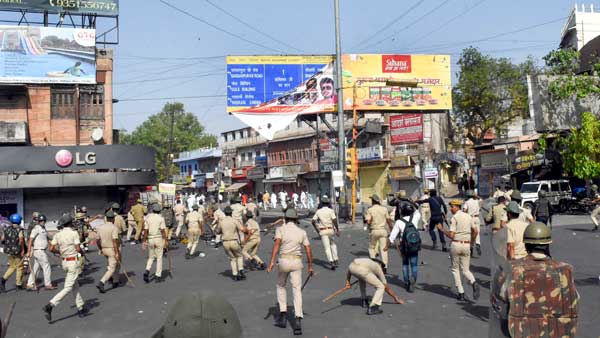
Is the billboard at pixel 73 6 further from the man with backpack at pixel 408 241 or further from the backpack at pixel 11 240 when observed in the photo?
the man with backpack at pixel 408 241

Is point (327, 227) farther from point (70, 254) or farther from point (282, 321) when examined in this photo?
point (70, 254)

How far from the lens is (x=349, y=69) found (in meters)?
29.5

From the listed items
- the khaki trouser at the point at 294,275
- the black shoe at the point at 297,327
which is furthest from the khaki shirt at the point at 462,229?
the black shoe at the point at 297,327

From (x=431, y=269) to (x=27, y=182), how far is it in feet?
77.1

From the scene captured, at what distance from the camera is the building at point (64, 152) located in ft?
93.2

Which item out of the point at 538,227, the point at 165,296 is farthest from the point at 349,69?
the point at 538,227

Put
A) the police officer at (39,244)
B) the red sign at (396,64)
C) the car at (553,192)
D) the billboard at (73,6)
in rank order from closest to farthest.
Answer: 1. the police officer at (39,244)
2. the car at (553,192)
3. the red sign at (396,64)
4. the billboard at (73,6)

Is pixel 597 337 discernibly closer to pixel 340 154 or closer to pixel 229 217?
pixel 229 217

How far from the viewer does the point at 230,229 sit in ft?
39.1

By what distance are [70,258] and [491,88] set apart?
3690 centimetres

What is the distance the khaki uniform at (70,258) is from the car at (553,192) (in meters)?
22.6

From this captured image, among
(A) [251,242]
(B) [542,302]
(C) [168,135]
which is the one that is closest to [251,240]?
(A) [251,242]

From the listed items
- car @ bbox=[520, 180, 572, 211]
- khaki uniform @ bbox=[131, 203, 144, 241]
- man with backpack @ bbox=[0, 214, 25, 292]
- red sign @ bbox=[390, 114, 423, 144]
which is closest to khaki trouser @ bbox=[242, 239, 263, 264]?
man with backpack @ bbox=[0, 214, 25, 292]

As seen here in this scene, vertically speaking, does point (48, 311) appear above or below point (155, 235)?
below
